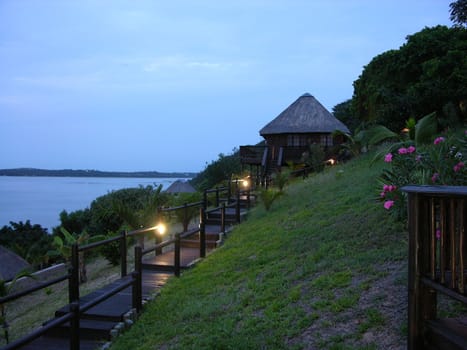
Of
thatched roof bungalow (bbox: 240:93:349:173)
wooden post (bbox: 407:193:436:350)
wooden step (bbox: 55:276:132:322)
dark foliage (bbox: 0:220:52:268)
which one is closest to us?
wooden post (bbox: 407:193:436:350)

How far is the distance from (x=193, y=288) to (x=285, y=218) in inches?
156

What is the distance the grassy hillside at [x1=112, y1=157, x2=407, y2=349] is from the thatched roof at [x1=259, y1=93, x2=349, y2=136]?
59.0ft

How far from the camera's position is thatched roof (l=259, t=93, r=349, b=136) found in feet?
87.6

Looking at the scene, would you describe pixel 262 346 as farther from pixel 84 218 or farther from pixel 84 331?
pixel 84 218

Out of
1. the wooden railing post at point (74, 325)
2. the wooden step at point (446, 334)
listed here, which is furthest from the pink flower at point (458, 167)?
the wooden railing post at point (74, 325)

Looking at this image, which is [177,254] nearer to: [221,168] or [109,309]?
[109,309]

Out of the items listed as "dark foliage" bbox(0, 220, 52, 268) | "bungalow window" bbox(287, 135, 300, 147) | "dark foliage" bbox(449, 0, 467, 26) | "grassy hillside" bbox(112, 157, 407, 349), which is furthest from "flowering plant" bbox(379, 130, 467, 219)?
"dark foliage" bbox(0, 220, 52, 268)

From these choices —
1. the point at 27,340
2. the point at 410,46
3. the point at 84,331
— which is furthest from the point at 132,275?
the point at 410,46

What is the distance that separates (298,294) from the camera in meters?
5.30

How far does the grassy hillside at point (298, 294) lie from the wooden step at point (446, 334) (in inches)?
17.9

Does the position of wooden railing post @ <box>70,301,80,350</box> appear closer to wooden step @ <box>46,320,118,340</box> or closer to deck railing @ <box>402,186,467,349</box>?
wooden step @ <box>46,320,118,340</box>

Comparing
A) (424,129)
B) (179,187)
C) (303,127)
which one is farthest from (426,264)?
(179,187)

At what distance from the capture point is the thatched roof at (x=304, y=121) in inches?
1051

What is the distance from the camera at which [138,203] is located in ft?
66.8
